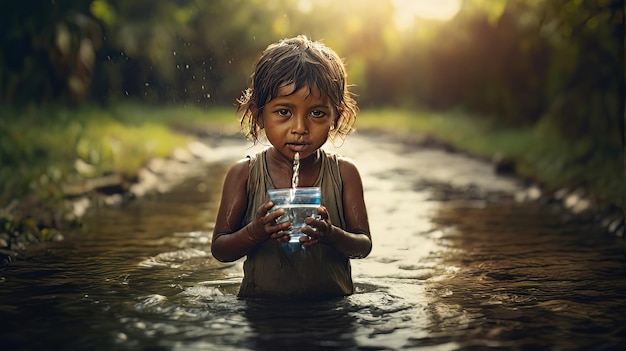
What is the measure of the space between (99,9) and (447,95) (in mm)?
17652

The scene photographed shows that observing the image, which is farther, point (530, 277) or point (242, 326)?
point (530, 277)

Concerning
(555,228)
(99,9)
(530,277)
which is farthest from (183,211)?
(99,9)

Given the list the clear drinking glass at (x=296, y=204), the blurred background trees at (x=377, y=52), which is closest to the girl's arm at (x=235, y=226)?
the clear drinking glass at (x=296, y=204)

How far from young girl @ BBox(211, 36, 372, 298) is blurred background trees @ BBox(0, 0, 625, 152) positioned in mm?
2940

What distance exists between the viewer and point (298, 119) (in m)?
4.21

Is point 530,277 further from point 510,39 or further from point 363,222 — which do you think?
point 510,39

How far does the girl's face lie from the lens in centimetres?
421

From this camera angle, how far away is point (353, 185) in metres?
4.59

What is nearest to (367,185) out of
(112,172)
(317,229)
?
(112,172)

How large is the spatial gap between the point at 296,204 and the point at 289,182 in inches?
13.9

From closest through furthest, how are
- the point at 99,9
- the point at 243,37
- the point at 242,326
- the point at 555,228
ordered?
the point at 242,326, the point at 555,228, the point at 99,9, the point at 243,37

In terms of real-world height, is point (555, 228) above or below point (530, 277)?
above

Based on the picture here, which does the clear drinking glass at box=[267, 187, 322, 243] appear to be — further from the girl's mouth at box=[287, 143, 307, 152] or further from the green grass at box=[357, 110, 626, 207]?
the green grass at box=[357, 110, 626, 207]

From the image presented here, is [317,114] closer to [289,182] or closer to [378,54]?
[289,182]
